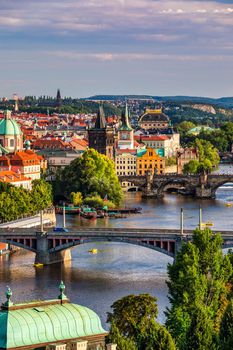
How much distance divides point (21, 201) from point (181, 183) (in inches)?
1122

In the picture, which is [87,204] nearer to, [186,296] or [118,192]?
[118,192]

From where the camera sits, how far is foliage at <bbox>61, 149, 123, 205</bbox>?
79.5 metres

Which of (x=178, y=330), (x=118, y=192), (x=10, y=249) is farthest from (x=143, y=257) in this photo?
(x=118, y=192)

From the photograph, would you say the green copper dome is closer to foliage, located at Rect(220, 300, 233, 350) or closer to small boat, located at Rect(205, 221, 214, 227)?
small boat, located at Rect(205, 221, 214, 227)

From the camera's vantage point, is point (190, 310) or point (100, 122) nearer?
point (190, 310)

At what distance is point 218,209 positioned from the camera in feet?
251

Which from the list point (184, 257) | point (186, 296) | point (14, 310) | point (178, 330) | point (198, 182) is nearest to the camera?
point (14, 310)

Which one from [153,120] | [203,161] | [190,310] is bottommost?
[203,161]

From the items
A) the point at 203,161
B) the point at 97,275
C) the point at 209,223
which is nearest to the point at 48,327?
the point at 97,275

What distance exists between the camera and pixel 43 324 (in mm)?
21078

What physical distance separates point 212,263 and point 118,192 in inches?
1729

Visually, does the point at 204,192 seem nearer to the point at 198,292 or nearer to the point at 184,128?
the point at 198,292

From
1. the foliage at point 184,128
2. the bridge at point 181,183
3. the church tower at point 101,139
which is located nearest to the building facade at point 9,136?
the church tower at point 101,139

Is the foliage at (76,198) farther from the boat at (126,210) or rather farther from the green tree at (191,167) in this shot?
the green tree at (191,167)
